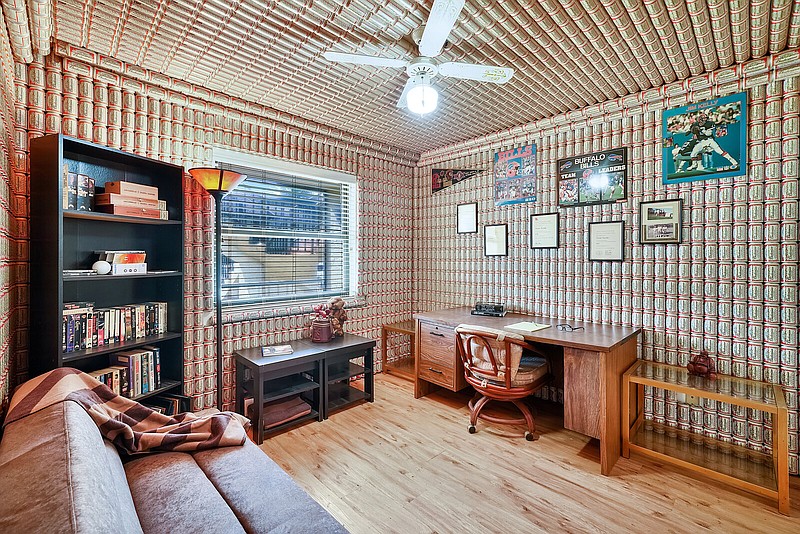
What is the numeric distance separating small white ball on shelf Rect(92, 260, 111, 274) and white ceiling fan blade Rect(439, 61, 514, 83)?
7.33 ft

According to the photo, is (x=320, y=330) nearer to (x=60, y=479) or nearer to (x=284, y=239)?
(x=284, y=239)

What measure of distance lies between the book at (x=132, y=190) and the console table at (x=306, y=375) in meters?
1.32

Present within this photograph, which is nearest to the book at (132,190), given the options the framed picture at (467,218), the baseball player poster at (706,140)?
the framed picture at (467,218)

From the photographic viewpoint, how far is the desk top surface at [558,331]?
246 centimetres

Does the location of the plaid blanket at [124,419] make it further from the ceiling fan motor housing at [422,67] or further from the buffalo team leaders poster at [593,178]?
the buffalo team leaders poster at [593,178]

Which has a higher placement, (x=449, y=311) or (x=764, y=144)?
(x=764, y=144)

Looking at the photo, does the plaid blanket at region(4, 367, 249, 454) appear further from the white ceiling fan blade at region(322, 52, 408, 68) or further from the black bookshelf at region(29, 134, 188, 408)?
the white ceiling fan blade at region(322, 52, 408, 68)

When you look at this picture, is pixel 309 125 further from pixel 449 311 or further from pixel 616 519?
pixel 616 519

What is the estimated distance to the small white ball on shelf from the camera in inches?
86.5

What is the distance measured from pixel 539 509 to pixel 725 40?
2807 mm

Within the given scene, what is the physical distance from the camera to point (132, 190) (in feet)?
7.65

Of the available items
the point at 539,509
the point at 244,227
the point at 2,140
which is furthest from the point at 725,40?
the point at 2,140

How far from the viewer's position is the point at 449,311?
152 inches

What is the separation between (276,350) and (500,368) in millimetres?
1764
